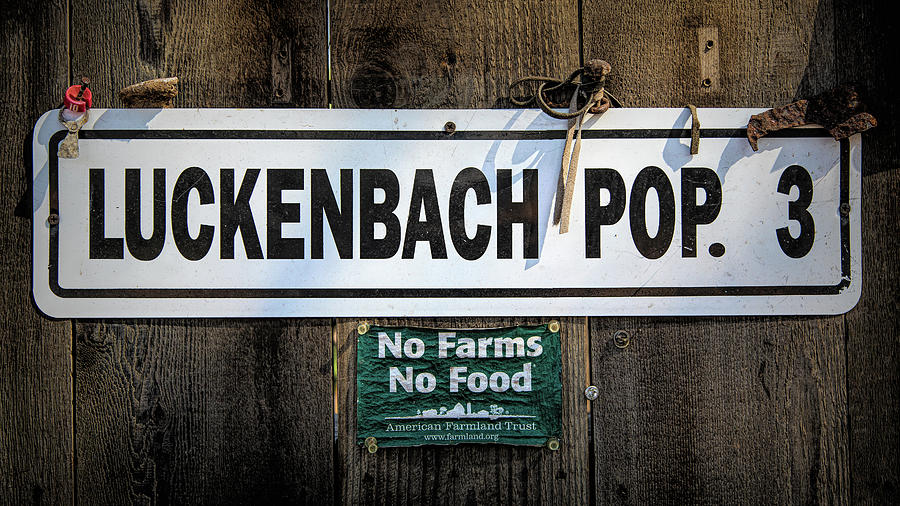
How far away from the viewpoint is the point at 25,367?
1.00 metres

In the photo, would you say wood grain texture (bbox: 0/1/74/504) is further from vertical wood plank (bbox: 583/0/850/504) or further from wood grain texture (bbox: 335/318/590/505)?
vertical wood plank (bbox: 583/0/850/504)

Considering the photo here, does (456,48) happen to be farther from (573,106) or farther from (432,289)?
(432,289)

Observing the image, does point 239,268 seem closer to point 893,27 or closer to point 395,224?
point 395,224

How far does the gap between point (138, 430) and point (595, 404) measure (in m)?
0.94

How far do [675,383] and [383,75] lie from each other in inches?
34.6

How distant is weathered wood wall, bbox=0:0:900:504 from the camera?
101 cm

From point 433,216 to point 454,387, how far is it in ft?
1.15

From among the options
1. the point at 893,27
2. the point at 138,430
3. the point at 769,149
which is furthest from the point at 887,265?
the point at 138,430

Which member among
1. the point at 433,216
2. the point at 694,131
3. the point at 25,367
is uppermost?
the point at 694,131

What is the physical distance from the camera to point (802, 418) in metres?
1.03

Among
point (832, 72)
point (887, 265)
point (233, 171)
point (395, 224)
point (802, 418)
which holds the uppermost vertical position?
point (832, 72)

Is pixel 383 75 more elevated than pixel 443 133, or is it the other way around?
pixel 383 75

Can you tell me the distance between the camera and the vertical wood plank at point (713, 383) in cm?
102

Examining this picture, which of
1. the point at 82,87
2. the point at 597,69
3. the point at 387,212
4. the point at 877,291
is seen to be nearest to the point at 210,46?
the point at 82,87
